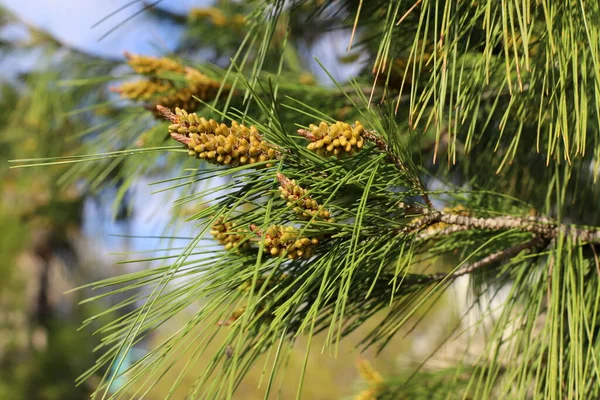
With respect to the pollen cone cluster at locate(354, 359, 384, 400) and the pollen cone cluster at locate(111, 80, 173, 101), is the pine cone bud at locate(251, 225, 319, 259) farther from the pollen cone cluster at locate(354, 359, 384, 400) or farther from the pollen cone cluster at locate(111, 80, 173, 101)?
the pollen cone cluster at locate(354, 359, 384, 400)

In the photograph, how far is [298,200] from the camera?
0.30 meters

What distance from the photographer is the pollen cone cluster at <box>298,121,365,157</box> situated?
307 mm

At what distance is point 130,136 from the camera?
708 millimetres

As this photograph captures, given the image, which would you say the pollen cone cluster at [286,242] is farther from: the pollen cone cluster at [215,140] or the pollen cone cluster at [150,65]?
the pollen cone cluster at [150,65]

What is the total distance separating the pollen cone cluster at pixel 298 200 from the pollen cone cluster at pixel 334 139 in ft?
0.08

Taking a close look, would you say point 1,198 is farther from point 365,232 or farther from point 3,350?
point 365,232

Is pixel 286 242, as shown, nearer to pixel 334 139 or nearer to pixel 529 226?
pixel 334 139

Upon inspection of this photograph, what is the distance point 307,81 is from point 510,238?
0.41 metres

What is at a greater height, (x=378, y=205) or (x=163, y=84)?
(x=163, y=84)

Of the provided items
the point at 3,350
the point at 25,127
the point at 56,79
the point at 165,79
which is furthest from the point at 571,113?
the point at 3,350

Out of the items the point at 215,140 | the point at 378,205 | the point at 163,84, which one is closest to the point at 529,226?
the point at 378,205

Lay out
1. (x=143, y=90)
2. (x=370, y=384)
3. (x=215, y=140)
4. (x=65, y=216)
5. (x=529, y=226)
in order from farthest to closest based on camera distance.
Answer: (x=65, y=216), (x=370, y=384), (x=143, y=90), (x=529, y=226), (x=215, y=140)

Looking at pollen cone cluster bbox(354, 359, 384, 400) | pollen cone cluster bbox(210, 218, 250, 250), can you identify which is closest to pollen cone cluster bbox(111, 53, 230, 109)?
pollen cone cluster bbox(210, 218, 250, 250)

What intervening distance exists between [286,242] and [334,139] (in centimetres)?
7
